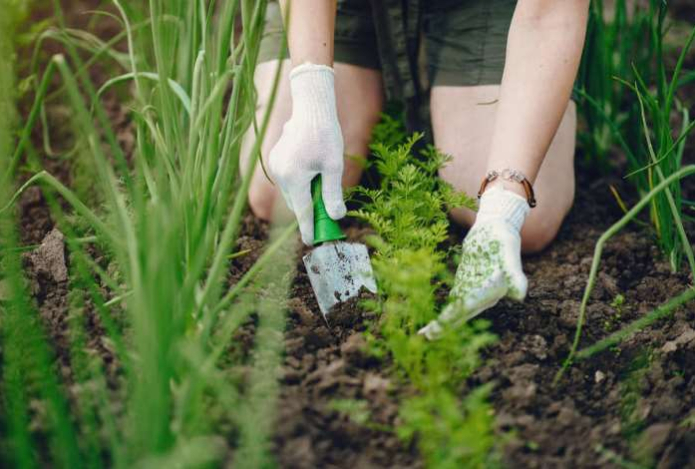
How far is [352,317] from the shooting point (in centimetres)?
156

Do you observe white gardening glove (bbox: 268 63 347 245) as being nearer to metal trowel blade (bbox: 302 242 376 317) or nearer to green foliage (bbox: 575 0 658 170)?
metal trowel blade (bbox: 302 242 376 317)

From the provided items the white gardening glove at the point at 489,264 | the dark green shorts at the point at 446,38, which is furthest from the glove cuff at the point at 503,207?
the dark green shorts at the point at 446,38

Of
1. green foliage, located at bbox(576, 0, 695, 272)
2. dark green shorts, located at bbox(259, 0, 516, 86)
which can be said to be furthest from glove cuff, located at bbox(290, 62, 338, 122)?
green foliage, located at bbox(576, 0, 695, 272)

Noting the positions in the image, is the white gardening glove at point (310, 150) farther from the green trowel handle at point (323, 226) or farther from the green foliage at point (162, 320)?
the green foliage at point (162, 320)

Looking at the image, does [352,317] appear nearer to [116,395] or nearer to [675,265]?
[116,395]

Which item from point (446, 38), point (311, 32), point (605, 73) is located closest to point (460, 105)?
point (446, 38)

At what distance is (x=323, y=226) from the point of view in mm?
1628

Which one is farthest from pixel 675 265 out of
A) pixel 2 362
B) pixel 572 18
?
pixel 2 362

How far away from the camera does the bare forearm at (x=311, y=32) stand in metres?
1.77

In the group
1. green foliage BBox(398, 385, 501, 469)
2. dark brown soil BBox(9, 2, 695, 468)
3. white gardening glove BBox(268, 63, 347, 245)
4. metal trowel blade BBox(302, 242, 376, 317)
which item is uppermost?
white gardening glove BBox(268, 63, 347, 245)

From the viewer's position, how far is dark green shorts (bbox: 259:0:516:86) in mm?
2127

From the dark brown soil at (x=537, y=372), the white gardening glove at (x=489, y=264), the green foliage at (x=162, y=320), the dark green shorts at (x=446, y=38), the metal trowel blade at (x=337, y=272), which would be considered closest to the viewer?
the green foliage at (x=162, y=320)

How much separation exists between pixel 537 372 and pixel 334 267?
18.0 inches

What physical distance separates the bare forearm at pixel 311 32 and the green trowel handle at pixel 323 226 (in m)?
0.33
